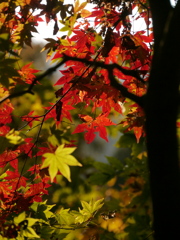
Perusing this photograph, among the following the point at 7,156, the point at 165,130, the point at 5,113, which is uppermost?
the point at 5,113

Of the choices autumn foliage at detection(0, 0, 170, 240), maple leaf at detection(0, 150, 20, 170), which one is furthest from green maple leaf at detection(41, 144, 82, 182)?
maple leaf at detection(0, 150, 20, 170)

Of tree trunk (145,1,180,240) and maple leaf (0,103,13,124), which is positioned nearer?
tree trunk (145,1,180,240)

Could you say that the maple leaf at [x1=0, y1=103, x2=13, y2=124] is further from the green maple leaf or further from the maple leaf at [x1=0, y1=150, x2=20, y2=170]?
the green maple leaf

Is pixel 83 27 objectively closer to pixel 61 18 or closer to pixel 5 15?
pixel 61 18

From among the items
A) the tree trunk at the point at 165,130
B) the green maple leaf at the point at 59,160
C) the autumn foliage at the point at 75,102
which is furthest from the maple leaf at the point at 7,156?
the tree trunk at the point at 165,130

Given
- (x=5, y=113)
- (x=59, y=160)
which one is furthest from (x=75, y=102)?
(x=59, y=160)

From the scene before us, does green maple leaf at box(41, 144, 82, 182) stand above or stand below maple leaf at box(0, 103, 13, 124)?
below

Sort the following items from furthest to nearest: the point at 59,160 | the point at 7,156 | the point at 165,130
→ the point at 7,156 → the point at 59,160 → the point at 165,130

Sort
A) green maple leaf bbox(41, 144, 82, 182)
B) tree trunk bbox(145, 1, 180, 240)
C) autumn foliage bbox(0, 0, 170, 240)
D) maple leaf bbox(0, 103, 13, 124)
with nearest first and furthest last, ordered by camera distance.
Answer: tree trunk bbox(145, 1, 180, 240)
green maple leaf bbox(41, 144, 82, 182)
autumn foliage bbox(0, 0, 170, 240)
maple leaf bbox(0, 103, 13, 124)

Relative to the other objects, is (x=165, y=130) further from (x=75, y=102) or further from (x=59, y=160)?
(x=75, y=102)

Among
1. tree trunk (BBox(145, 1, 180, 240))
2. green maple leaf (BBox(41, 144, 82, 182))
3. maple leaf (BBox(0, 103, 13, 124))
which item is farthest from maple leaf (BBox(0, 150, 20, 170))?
tree trunk (BBox(145, 1, 180, 240))

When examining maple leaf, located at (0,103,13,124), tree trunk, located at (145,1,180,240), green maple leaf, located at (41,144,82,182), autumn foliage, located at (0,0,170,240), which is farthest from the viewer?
maple leaf, located at (0,103,13,124)

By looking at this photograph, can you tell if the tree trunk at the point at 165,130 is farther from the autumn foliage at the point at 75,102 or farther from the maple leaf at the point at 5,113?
the maple leaf at the point at 5,113

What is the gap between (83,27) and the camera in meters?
1.86
